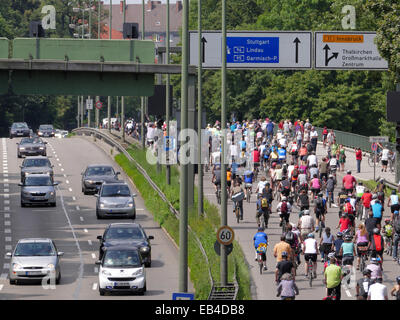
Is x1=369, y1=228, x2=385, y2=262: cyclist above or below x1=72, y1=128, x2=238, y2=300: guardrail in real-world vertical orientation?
below

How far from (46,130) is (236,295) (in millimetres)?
72598

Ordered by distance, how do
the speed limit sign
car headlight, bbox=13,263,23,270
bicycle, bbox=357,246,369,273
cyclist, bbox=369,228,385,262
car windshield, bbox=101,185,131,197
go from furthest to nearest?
car windshield, bbox=101,185,131,197, car headlight, bbox=13,263,23,270, bicycle, bbox=357,246,369,273, cyclist, bbox=369,228,385,262, the speed limit sign

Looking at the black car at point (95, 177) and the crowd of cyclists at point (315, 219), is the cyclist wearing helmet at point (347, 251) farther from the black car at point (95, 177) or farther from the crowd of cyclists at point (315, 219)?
the black car at point (95, 177)

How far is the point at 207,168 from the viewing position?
55.8 m

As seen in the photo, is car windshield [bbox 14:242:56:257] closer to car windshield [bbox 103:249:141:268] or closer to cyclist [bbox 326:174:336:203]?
car windshield [bbox 103:249:141:268]

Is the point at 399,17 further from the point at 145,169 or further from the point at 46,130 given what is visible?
the point at 46,130

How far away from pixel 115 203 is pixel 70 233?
117 inches

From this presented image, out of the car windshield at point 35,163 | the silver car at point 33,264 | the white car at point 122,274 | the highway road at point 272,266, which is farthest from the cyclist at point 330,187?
the car windshield at point 35,163

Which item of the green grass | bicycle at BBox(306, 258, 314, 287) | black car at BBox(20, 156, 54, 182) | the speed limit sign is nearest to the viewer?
the speed limit sign

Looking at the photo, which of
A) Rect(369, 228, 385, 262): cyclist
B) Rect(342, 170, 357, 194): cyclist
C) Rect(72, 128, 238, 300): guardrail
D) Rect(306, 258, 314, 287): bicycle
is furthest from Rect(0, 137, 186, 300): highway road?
Rect(342, 170, 357, 194): cyclist

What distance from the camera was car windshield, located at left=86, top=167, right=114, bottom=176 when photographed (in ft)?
166

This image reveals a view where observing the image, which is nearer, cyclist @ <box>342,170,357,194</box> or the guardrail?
the guardrail

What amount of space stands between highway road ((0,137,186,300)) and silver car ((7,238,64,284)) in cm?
32

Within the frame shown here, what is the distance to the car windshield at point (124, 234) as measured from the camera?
110 feet
